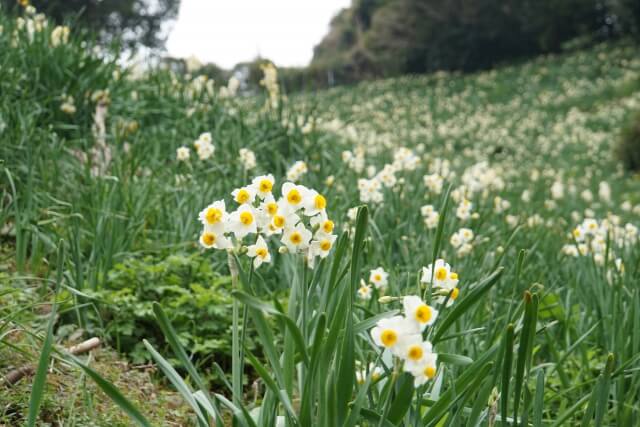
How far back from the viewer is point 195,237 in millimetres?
2836

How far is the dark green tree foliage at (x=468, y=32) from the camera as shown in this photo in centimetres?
2517

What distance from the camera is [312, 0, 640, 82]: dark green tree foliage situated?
25.2m

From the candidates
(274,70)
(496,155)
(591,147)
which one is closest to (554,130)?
(591,147)

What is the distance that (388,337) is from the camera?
0.99 m

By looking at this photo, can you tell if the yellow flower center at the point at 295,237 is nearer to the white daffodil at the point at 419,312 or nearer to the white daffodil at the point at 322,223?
the white daffodil at the point at 322,223

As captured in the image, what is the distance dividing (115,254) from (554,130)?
481 inches

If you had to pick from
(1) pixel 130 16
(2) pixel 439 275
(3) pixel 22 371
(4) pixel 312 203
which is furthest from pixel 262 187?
Answer: (1) pixel 130 16

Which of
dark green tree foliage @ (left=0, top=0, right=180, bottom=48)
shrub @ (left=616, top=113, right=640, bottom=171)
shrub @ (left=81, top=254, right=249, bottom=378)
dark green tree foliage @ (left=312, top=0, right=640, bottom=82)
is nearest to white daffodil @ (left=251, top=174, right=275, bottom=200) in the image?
shrub @ (left=81, top=254, right=249, bottom=378)

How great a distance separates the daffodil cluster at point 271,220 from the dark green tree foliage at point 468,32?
83.7ft

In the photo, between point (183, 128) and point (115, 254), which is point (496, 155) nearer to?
point (183, 128)

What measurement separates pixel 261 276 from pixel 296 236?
4.12ft

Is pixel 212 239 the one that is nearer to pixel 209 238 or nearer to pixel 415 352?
pixel 209 238

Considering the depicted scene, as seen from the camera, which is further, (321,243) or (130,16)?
(130,16)

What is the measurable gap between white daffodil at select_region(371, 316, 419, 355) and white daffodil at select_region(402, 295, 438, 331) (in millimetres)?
11
